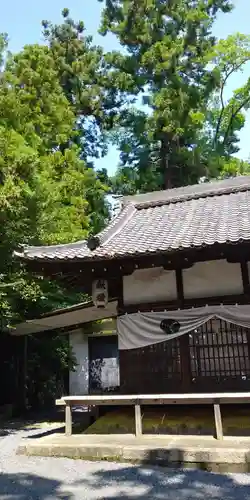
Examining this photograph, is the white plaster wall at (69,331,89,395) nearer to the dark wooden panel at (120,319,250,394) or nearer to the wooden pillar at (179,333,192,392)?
the dark wooden panel at (120,319,250,394)

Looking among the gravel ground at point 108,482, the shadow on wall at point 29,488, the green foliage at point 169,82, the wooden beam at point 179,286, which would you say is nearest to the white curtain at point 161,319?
the wooden beam at point 179,286

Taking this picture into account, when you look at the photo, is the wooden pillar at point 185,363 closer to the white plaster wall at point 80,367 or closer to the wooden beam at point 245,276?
the wooden beam at point 245,276

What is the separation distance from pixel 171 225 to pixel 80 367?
12.3m

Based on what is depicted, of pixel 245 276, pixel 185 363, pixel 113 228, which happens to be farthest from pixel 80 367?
pixel 245 276

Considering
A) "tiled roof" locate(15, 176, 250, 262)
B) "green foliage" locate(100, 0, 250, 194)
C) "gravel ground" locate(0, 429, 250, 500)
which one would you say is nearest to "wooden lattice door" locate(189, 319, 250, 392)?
"tiled roof" locate(15, 176, 250, 262)

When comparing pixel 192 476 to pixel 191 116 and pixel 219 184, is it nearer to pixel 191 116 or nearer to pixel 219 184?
pixel 219 184

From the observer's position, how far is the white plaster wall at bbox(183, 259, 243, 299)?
323 inches

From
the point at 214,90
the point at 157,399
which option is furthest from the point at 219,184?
the point at 214,90

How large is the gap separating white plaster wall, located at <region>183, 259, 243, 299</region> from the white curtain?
384mm

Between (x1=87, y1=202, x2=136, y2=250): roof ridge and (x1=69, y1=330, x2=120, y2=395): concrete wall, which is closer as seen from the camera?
(x1=87, y1=202, x2=136, y2=250): roof ridge

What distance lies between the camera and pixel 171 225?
1016 centimetres

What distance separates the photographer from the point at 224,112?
31641mm

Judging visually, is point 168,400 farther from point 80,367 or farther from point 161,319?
point 80,367

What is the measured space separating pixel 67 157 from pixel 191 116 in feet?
32.6
